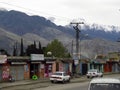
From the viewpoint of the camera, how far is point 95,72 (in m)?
69.9

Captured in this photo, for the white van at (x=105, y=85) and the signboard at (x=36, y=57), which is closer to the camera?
the white van at (x=105, y=85)

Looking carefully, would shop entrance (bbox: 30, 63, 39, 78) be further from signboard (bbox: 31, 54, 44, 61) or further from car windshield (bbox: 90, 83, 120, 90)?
car windshield (bbox: 90, 83, 120, 90)

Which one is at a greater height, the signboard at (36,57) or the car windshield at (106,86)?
the signboard at (36,57)

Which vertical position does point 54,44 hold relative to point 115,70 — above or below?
above

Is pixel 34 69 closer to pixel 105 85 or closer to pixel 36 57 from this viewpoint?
pixel 36 57

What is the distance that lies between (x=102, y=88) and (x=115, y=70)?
94861mm

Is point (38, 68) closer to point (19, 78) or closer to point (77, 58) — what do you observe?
point (19, 78)

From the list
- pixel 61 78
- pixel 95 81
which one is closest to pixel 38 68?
pixel 61 78

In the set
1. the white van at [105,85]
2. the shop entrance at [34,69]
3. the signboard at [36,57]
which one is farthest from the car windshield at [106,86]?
the shop entrance at [34,69]

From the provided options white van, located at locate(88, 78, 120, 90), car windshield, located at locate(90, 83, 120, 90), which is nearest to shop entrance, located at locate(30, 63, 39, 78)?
white van, located at locate(88, 78, 120, 90)

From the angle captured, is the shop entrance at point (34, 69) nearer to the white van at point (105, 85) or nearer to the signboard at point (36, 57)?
the signboard at point (36, 57)

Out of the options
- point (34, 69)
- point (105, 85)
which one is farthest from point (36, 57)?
point (105, 85)

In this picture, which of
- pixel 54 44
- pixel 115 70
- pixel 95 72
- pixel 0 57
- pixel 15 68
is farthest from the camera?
pixel 54 44

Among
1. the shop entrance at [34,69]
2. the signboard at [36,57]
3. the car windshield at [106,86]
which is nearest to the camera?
the car windshield at [106,86]
